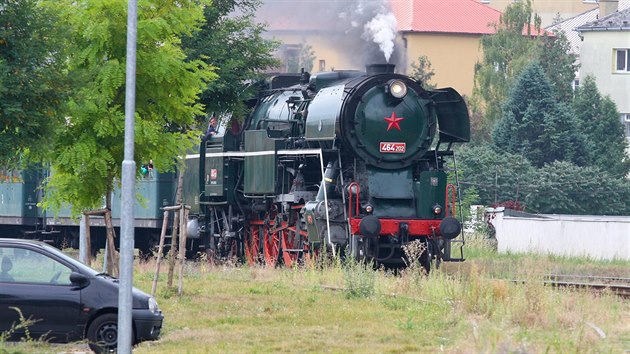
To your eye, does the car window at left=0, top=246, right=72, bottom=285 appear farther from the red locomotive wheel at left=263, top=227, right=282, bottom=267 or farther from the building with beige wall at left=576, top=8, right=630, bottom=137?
the building with beige wall at left=576, top=8, right=630, bottom=137

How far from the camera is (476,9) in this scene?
3610 inches

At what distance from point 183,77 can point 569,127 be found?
4324cm

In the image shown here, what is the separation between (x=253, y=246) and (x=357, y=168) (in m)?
4.32

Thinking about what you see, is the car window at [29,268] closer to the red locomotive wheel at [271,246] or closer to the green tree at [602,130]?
the red locomotive wheel at [271,246]

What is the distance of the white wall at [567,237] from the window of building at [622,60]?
1431 inches

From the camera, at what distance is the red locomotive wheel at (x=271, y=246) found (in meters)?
27.3

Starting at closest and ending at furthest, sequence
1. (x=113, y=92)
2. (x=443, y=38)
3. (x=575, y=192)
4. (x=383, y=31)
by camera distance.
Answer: (x=113, y=92), (x=383, y=31), (x=575, y=192), (x=443, y=38)

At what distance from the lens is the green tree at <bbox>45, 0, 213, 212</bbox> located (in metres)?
18.8

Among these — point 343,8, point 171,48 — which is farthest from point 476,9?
point 171,48

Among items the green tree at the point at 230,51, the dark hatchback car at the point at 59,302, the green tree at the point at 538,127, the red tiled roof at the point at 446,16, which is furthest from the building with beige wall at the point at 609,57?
the dark hatchback car at the point at 59,302

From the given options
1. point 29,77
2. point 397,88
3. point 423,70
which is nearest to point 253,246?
point 397,88

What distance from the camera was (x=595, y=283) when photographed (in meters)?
23.7

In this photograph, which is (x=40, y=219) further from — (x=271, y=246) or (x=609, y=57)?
(x=609, y=57)

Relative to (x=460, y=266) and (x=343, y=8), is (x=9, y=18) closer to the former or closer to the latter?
(x=460, y=266)
